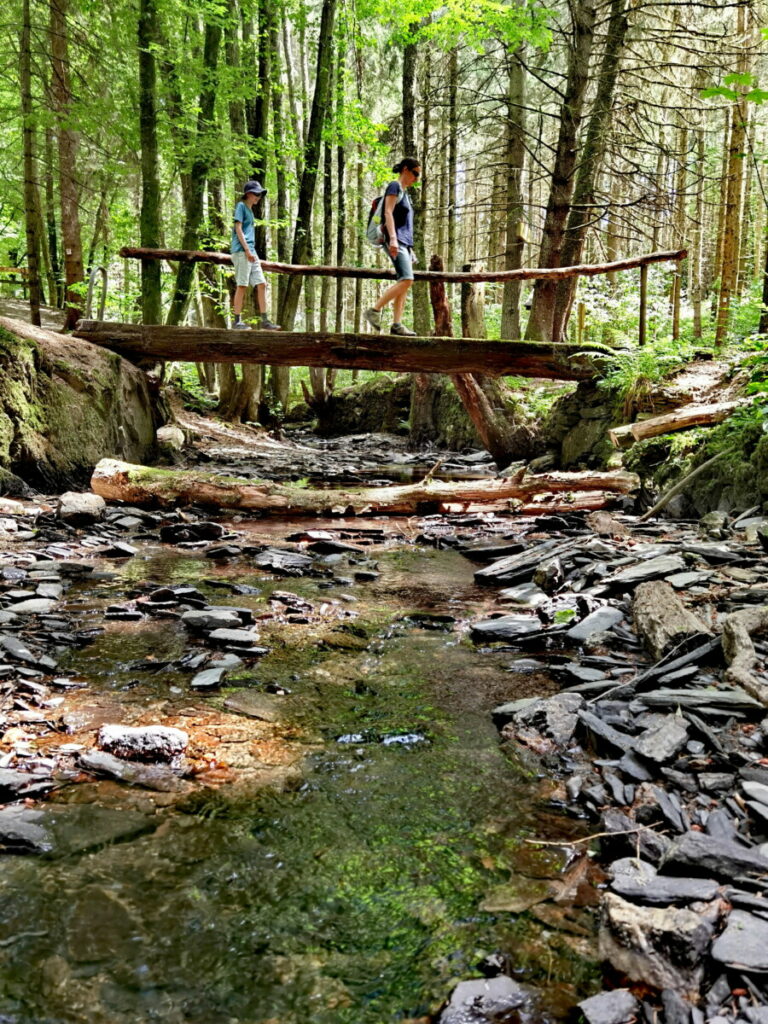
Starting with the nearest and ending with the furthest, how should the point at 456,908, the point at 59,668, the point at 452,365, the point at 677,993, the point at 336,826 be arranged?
the point at 677,993, the point at 456,908, the point at 336,826, the point at 59,668, the point at 452,365

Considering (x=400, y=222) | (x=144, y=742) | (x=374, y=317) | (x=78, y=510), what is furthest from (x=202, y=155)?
(x=144, y=742)

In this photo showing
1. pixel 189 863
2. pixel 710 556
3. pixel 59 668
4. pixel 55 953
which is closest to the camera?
pixel 55 953

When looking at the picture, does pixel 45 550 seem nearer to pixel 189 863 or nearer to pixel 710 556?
pixel 189 863

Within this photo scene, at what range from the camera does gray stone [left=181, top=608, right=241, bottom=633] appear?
4684 millimetres

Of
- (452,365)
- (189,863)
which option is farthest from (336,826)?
(452,365)

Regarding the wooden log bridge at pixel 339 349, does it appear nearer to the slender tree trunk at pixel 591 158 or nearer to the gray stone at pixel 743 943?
the slender tree trunk at pixel 591 158

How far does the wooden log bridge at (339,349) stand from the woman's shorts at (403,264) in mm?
937

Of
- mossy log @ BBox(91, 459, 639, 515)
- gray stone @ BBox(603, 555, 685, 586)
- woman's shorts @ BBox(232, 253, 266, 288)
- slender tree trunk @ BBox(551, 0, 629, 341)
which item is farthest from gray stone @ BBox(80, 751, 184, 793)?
slender tree trunk @ BBox(551, 0, 629, 341)

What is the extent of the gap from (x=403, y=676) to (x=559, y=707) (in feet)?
3.15

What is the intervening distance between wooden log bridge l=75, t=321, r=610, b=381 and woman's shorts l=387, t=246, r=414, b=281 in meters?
0.94

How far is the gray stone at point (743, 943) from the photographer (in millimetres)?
1746

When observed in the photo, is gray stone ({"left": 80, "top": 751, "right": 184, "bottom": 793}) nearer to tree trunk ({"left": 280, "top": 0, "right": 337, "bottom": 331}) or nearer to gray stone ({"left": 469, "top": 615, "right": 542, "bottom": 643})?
gray stone ({"left": 469, "top": 615, "right": 542, "bottom": 643})

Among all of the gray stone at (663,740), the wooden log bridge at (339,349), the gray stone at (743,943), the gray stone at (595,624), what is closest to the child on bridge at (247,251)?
the wooden log bridge at (339,349)

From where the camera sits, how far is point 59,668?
3893 mm
